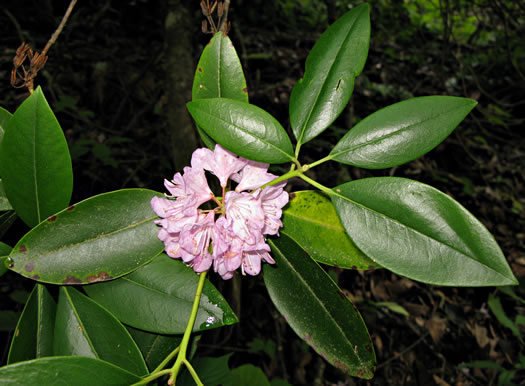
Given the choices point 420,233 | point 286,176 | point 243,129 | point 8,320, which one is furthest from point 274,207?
point 8,320

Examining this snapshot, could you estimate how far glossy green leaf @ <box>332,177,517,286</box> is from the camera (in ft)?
2.04

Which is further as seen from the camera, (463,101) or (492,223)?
(492,223)

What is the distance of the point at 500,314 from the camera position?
2.64 m

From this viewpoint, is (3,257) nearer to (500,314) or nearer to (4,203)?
(4,203)

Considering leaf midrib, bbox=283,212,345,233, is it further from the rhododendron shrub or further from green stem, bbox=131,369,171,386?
green stem, bbox=131,369,171,386

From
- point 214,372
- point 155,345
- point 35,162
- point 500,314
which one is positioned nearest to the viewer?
point 35,162

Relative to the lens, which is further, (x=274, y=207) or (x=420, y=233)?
(x=274, y=207)

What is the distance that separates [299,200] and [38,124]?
1.87 feet

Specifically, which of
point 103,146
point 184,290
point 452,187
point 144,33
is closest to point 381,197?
point 184,290

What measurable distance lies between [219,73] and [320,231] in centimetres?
43

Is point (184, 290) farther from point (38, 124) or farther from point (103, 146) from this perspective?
point (103, 146)

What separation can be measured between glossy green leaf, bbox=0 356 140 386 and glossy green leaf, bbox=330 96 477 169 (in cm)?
59

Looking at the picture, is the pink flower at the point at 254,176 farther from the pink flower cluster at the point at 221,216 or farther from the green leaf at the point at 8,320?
the green leaf at the point at 8,320

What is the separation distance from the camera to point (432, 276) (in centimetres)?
64
